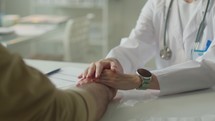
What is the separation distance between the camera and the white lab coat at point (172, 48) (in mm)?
1117

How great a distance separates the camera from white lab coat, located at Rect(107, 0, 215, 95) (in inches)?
44.0

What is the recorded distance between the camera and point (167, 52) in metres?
1.49

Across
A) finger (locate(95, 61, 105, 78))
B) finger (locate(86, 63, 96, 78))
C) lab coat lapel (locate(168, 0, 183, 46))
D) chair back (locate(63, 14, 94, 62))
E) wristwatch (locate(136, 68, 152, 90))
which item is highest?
lab coat lapel (locate(168, 0, 183, 46))

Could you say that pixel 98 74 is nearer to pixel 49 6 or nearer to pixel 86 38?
pixel 86 38

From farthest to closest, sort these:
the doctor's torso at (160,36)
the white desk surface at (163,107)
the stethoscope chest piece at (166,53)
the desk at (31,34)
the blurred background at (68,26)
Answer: the blurred background at (68,26) → the desk at (31,34) → the stethoscope chest piece at (166,53) → the doctor's torso at (160,36) → the white desk surface at (163,107)

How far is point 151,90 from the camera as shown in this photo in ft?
3.62

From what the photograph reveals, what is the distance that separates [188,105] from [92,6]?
301 centimetres

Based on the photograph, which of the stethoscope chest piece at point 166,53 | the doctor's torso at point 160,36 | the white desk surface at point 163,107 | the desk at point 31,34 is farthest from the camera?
the desk at point 31,34

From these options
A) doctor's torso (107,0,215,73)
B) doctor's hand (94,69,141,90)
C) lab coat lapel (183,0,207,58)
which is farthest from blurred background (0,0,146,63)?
doctor's hand (94,69,141,90)

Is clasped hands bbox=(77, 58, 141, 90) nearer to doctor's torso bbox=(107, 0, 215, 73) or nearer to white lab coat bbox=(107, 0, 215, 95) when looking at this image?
white lab coat bbox=(107, 0, 215, 95)

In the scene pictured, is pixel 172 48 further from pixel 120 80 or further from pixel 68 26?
pixel 68 26

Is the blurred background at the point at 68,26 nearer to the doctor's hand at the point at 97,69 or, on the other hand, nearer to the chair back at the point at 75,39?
the chair back at the point at 75,39

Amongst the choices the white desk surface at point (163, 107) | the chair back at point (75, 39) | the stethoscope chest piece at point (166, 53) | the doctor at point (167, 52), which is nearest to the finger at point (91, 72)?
the doctor at point (167, 52)

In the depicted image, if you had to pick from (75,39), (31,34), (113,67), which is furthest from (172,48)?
(75,39)
